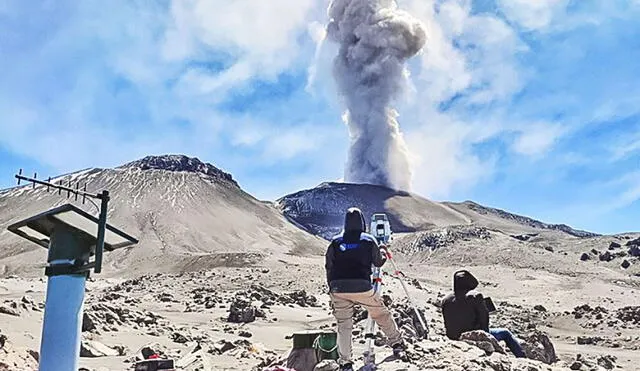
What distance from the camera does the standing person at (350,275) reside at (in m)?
5.94

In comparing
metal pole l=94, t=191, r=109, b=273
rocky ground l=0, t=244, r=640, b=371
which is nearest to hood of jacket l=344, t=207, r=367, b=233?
rocky ground l=0, t=244, r=640, b=371

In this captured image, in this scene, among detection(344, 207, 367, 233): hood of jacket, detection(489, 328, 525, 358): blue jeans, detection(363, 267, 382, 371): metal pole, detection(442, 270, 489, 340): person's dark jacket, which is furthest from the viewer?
detection(442, 270, 489, 340): person's dark jacket

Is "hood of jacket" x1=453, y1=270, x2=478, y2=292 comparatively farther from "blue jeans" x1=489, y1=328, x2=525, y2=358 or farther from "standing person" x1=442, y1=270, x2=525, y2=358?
"blue jeans" x1=489, y1=328, x2=525, y2=358

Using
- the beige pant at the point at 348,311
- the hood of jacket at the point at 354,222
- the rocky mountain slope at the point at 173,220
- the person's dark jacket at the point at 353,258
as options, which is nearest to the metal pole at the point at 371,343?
the beige pant at the point at 348,311

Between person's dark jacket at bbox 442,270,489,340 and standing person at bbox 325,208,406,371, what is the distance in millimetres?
2301

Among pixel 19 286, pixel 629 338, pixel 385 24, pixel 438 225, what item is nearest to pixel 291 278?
pixel 19 286

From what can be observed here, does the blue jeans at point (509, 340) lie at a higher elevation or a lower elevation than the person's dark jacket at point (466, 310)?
lower

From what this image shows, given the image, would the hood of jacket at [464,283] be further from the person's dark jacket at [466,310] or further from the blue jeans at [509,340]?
the blue jeans at [509,340]

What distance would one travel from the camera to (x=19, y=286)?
27.9m

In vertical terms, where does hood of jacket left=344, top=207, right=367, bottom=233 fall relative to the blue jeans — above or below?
above

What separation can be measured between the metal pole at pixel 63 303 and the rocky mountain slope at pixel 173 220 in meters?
34.4

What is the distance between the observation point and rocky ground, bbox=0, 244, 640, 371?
24.8 ft

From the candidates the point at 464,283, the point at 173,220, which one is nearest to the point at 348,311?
the point at 464,283

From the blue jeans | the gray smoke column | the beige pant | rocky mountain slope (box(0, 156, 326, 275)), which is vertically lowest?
the blue jeans
